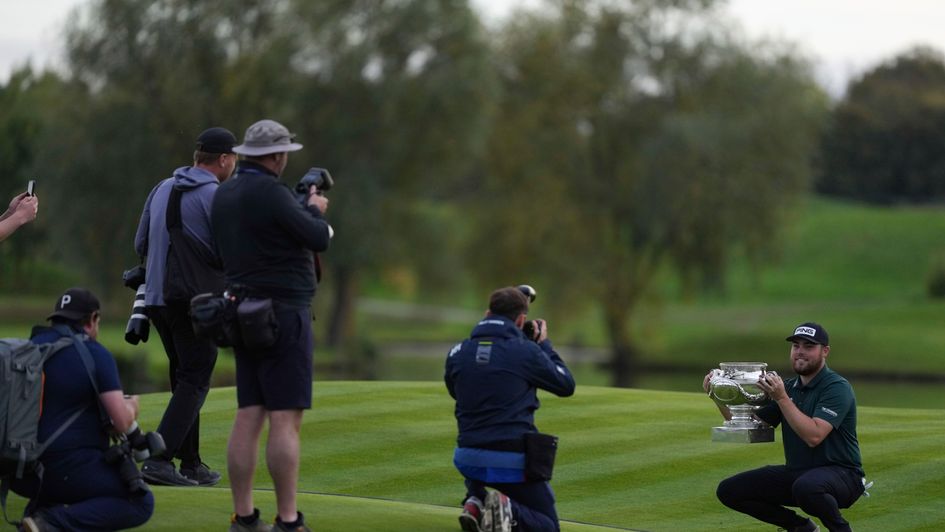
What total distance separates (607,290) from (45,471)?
1576 inches

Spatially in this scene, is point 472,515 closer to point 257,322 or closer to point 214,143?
point 257,322

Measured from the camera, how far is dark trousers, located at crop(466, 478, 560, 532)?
9.57 m

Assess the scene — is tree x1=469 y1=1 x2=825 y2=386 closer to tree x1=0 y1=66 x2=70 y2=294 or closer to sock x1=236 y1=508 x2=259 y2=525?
tree x1=0 y1=66 x2=70 y2=294

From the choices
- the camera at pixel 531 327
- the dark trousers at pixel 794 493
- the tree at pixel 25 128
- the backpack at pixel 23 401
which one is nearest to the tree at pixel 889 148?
the tree at pixel 25 128

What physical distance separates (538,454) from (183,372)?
261 centimetres

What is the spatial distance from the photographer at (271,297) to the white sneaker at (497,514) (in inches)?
53.8

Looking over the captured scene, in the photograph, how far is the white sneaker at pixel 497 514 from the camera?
9.40m

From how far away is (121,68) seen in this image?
44188 mm

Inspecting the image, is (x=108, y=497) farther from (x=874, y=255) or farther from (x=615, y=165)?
(x=874, y=255)

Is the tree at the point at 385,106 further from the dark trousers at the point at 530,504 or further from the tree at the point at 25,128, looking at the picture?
the dark trousers at the point at 530,504

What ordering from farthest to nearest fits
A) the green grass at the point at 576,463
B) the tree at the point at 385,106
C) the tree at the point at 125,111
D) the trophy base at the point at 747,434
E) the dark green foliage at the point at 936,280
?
the dark green foliage at the point at 936,280 → the tree at the point at 385,106 → the tree at the point at 125,111 → the trophy base at the point at 747,434 → the green grass at the point at 576,463

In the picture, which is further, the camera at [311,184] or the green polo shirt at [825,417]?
the green polo shirt at [825,417]

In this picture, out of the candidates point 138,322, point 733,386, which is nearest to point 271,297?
point 138,322

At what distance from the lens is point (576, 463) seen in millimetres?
13742
